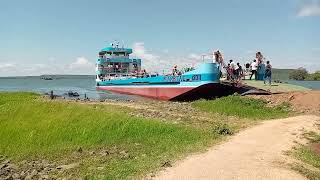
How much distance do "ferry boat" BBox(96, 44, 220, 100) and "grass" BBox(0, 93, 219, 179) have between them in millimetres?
16513

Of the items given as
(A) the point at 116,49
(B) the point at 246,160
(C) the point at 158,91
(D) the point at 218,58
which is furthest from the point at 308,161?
(A) the point at 116,49

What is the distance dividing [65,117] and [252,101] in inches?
488

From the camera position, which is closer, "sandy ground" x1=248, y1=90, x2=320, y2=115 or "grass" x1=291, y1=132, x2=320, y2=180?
"grass" x1=291, y1=132, x2=320, y2=180

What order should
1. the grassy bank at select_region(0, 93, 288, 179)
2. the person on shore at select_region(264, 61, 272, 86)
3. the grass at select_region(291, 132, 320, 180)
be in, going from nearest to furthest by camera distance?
the grass at select_region(291, 132, 320, 180)
the grassy bank at select_region(0, 93, 288, 179)
the person on shore at select_region(264, 61, 272, 86)

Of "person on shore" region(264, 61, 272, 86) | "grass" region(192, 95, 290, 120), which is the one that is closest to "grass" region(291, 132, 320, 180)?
"grass" region(192, 95, 290, 120)

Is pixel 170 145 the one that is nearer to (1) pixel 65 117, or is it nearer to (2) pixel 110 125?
(2) pixel 110 125

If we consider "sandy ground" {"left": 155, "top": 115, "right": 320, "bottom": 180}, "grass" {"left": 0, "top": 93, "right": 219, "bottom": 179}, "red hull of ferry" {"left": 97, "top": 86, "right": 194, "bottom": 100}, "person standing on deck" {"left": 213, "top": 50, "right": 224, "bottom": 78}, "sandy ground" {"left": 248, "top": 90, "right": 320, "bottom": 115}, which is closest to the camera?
"sandy ground" {"left": 155, "top": 115, "right": 320, "bottom": 180}

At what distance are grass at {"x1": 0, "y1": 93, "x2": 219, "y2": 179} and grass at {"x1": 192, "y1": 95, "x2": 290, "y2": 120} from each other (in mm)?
6859

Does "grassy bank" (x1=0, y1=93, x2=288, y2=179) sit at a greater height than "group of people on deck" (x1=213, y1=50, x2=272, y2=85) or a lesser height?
lesser

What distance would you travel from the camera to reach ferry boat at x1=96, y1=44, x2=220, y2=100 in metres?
37.3

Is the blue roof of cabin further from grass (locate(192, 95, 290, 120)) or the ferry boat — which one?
grass (locate(192, 95, 290, 120))

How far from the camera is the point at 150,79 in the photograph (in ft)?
154

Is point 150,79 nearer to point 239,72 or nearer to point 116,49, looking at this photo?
point 239,72

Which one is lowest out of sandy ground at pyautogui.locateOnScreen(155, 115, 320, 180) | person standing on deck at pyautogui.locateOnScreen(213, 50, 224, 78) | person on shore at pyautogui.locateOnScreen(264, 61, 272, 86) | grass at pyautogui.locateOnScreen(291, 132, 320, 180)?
grass at pyautogui.locateOnScreen(291, 132, 320, 180)
